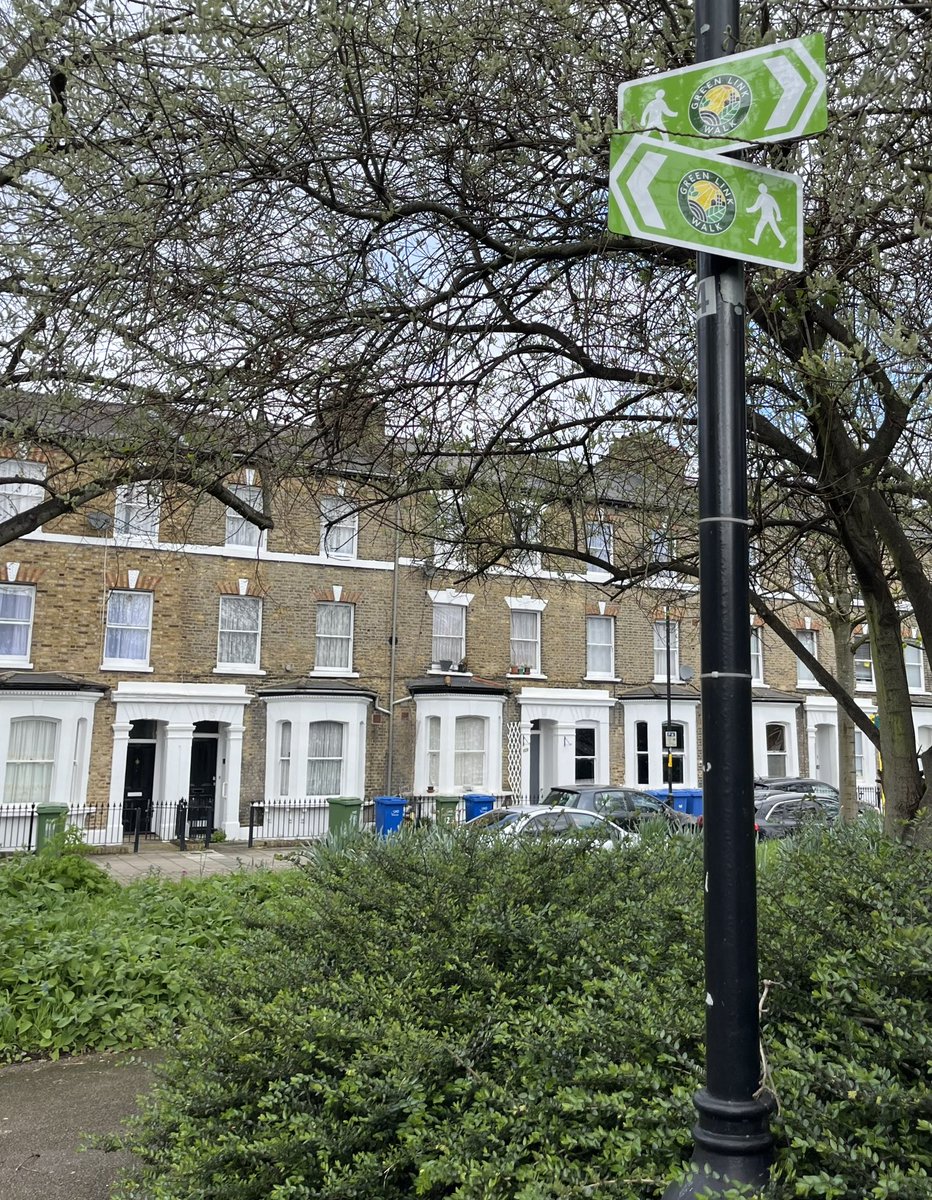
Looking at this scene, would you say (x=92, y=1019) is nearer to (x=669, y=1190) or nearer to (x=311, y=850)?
(x=311, y=850)

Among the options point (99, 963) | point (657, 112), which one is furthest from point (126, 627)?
point (657, 112)

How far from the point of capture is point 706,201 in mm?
2791

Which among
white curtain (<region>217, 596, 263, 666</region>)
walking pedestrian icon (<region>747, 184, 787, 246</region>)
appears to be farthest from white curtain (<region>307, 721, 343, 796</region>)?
walking pedestrian icon (<region>747, 184, 787, 246</region>)

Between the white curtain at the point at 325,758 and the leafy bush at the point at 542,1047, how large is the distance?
19.5 metres

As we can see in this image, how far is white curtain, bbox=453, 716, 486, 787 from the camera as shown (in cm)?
2533

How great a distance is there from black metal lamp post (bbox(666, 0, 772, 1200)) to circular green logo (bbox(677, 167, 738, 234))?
0.10 metres

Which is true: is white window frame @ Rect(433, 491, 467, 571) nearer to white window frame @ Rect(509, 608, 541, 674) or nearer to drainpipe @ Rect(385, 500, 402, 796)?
drainpipe @ Rect(385, 500, 402, 796)

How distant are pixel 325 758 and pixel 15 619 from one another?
25.8 feet

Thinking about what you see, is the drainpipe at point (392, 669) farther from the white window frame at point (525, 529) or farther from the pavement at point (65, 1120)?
the pavement at point (65, 1120)

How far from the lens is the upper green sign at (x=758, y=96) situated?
9.46ft

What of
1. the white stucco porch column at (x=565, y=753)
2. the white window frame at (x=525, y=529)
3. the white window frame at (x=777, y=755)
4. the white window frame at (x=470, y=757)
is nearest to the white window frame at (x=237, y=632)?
the white window frame at (x=470, y=757)

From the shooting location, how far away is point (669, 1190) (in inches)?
89.1

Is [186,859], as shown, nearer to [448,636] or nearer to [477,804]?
[477,804]

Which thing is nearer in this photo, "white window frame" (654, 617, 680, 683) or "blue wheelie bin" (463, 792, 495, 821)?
"blue wheelie bin" (463, 792, 495, 821)
